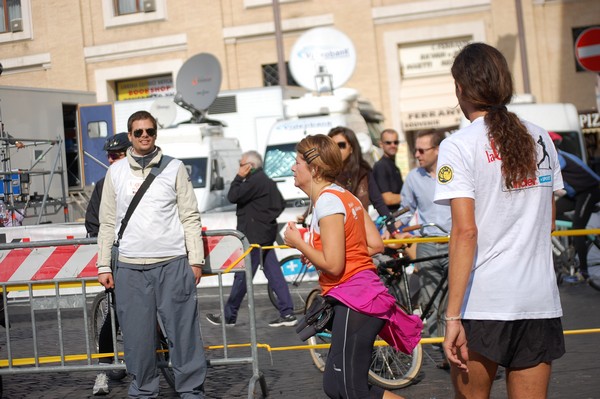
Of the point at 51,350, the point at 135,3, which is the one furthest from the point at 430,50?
the point at 51,350

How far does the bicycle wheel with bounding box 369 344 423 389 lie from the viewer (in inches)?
290

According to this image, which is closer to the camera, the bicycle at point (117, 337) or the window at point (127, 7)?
the bicycle at point (117, 337)

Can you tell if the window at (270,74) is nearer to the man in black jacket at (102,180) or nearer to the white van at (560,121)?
the white van at (560,121)

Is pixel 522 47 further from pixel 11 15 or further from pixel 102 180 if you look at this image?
pixel 102 180

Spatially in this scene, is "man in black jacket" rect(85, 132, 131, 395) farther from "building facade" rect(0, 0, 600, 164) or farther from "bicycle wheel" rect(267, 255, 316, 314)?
"building facade" rect(0, 0, 600, 164)

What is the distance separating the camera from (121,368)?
7.18 metres

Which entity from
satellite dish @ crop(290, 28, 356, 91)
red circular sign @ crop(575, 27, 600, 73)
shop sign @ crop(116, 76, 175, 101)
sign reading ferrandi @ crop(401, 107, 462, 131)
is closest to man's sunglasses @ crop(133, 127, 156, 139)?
red circular sign @ crop(575, 27, 600, 73)

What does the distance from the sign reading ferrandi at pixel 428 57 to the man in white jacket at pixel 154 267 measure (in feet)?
72.4

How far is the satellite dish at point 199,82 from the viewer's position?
20.0 meters

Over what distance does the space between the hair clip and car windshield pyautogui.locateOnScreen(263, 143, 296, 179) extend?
12605 mm

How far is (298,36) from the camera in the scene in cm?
2905

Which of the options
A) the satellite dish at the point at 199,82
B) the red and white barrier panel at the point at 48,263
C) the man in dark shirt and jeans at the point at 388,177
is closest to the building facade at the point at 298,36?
the satellite dish at the point at 199,82

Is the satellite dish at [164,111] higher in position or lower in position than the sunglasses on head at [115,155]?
higher

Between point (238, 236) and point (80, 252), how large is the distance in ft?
3.97
